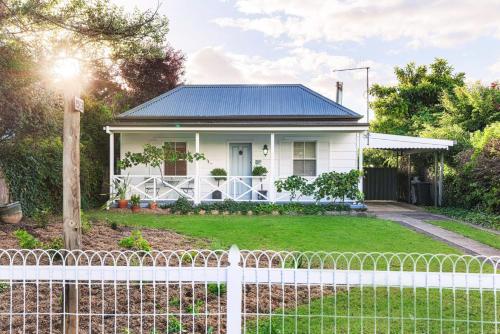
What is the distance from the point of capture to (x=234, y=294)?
11.2ft

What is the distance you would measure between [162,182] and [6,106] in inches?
311

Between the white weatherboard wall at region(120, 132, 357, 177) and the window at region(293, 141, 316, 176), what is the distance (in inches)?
6.8

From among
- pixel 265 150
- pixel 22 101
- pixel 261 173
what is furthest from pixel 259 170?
pixel 22 101

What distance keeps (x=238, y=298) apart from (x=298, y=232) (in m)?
7.03

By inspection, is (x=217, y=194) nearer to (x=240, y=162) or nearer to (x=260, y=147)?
(x=240, y=162)

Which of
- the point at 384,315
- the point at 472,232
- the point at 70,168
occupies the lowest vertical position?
the point at 384,315

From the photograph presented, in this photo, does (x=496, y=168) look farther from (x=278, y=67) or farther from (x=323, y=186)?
(x=278, y=67)

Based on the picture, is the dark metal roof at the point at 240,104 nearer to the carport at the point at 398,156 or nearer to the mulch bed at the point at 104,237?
the carport at the point at 398,156

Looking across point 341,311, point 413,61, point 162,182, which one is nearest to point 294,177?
point 162,182

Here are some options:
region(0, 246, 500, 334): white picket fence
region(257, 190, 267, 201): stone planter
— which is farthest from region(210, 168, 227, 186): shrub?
region(0, 246, 500, 334): white picket fence

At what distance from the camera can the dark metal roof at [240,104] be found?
17.3 metres

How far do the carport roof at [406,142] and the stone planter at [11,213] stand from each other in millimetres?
11969

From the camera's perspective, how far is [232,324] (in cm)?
342

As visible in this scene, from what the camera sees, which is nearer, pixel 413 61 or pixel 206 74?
pixel 206 74
